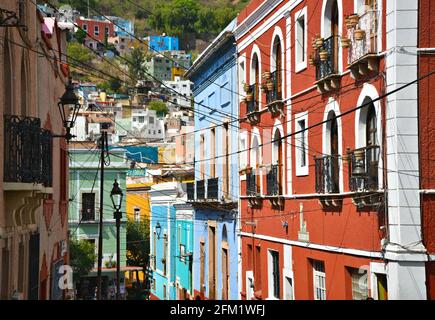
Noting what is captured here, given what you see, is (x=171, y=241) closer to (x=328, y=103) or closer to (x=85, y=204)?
(x=85, y=204)

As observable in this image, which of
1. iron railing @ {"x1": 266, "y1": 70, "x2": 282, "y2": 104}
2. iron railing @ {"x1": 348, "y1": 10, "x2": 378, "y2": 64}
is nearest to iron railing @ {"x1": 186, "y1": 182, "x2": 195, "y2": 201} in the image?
iron railing @ {"x1": 266, "y1": 70, "x2": 282, "y2": 104}

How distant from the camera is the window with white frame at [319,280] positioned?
19.7 meters

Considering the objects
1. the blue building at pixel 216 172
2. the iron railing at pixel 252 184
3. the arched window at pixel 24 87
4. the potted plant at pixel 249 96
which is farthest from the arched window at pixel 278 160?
the arched window at pixel 24 87

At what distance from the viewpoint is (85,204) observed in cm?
4128

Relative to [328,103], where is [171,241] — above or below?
below

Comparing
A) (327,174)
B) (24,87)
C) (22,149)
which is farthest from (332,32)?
(22,149)

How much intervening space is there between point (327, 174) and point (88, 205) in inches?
938

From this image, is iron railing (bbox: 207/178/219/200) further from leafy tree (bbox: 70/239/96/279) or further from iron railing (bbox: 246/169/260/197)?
leafy tree (bbox: 70/239/96/279)

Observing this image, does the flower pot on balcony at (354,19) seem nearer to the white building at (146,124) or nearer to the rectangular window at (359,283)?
the rectangular window at (359,283)

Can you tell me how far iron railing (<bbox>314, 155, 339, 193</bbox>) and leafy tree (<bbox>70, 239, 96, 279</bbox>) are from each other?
22524 millimetres

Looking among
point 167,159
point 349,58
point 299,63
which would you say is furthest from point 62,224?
point 167,159

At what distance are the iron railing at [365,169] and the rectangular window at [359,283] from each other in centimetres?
155

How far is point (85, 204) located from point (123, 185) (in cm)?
234

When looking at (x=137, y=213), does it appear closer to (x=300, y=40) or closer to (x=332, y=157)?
(x=300, y=40)
